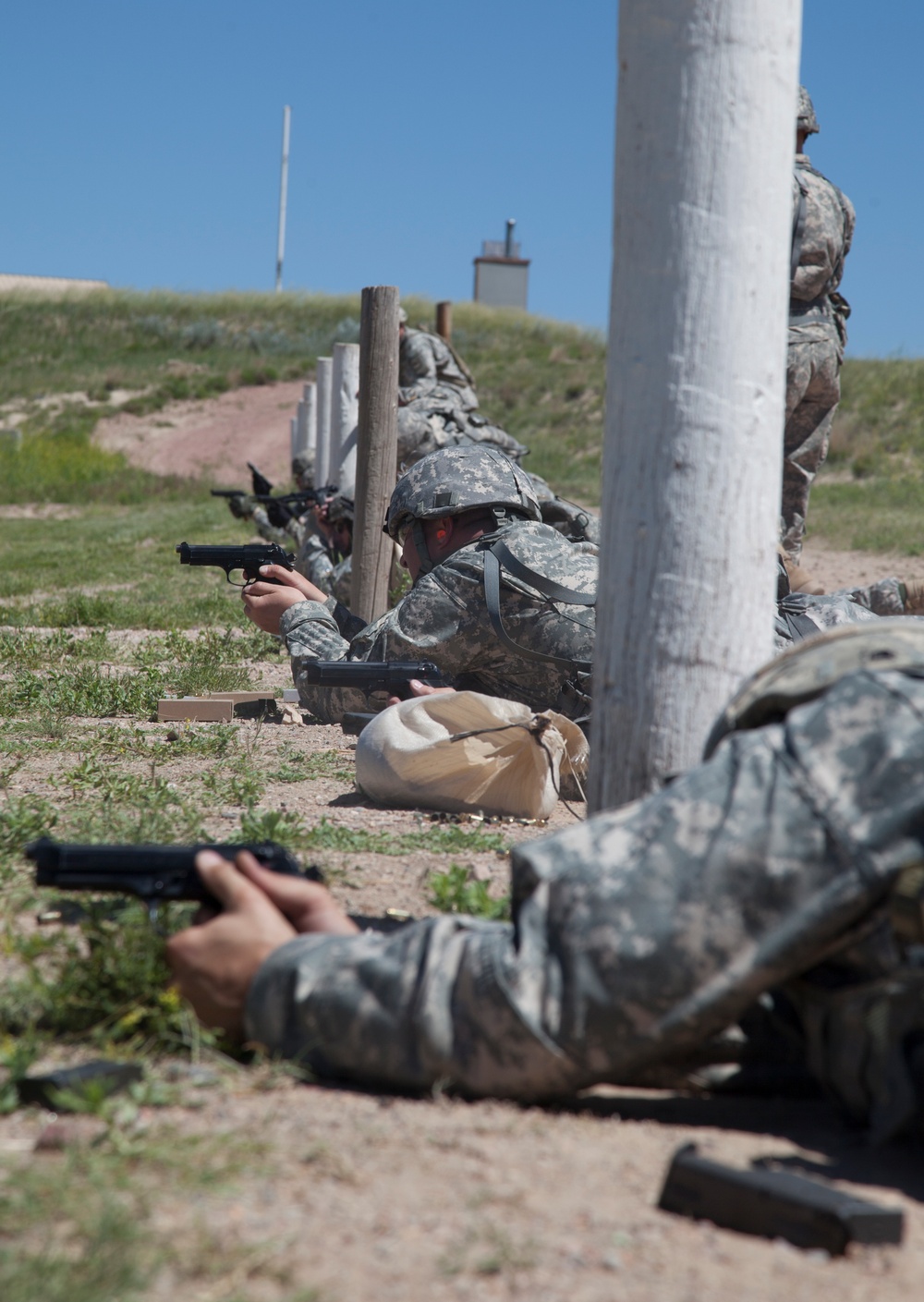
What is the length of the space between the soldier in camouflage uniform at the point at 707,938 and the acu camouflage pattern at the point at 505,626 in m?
2.35

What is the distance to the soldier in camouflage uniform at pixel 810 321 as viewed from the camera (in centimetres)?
654

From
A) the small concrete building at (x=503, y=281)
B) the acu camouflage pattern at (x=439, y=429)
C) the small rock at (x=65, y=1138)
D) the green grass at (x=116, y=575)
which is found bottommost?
the small rock at (x=65, y=1138)

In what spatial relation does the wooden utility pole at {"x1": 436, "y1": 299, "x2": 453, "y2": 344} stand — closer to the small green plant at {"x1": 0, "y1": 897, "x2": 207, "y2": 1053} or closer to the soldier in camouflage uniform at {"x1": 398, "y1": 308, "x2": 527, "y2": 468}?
the soldier in camouflage uniform at {"x1": 398, "y1": 308, "x2": 527, "y2": 468}

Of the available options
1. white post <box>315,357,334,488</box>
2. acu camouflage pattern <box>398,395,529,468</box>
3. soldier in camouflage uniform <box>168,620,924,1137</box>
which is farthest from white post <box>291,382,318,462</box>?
soldier in camouflage uniform <box>168,620,924,1137</box>

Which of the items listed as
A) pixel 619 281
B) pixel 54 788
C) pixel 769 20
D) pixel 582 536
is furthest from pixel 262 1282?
pixel 582 536

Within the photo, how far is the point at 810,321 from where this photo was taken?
23.3 ft

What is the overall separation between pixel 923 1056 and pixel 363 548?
4.76 metres

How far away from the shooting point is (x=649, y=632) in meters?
2.33

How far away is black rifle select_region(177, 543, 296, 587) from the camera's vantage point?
5359 mm

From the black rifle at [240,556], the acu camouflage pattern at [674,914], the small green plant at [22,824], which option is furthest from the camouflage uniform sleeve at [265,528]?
the acu camouflage pattern at [674,914]

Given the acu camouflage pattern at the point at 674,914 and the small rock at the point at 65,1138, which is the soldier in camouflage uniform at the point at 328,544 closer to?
the acu camouflage pattern at the point at 674,914

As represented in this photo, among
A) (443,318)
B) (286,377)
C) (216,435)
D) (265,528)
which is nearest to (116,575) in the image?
(265,528)

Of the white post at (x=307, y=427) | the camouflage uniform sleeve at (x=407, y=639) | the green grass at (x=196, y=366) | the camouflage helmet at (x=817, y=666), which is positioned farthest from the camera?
the green grass at (x=196, y=366)

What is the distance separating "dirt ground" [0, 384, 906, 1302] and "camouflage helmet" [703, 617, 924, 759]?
605 mm
